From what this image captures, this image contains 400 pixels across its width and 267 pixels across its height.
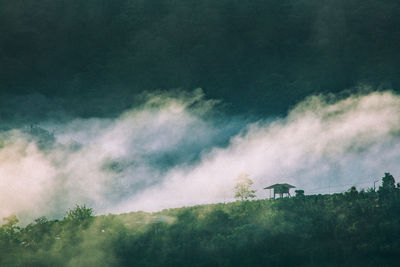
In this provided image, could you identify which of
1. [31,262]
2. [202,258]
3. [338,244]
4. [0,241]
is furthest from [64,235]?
[338,244]

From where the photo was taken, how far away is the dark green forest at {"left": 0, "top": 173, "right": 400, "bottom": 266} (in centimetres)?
3894

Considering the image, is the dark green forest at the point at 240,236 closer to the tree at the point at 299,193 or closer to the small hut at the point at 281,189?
the tree at the point at 299,193

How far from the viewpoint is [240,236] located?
144 ft

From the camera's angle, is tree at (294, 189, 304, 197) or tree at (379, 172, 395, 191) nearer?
tree at (379, 172, 395, 191)

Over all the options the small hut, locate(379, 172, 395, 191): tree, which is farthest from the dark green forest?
the small hut

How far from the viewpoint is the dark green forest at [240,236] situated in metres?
38.9

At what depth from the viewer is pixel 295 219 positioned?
44750mm

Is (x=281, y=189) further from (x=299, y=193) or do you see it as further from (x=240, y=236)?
(x=240, y=236)

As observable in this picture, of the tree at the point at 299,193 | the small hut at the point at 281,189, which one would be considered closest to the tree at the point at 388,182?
the tree at the point at 299,193

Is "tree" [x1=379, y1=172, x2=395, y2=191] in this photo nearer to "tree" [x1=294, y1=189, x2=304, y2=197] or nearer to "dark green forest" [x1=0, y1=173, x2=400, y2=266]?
"dark green forest" [x1=0, y1=173, x2=400, y2=266]

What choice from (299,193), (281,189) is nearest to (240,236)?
(299,193)

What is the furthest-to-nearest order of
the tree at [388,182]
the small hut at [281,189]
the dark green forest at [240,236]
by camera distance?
the small hut at [281,189] → the tree at [388,182] → the dark green forest at [240,236]

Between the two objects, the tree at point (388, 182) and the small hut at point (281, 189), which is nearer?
the tree at point (388, 182)

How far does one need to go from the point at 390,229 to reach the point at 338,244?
5745 millimetres
